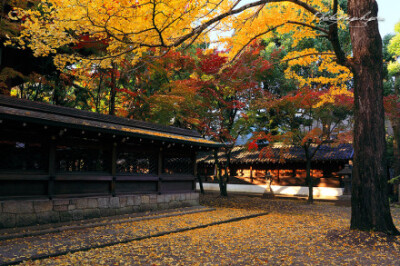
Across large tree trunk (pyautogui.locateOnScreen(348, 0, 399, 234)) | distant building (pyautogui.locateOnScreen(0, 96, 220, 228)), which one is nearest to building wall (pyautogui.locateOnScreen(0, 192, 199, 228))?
distant building (pyautogui.locateOnScreen(0, 96, 220, 228))

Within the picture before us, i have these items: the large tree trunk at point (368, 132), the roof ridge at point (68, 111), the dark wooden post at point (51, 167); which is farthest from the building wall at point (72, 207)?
the large tree trunk at point (368, 132)

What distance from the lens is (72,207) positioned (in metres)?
9.49

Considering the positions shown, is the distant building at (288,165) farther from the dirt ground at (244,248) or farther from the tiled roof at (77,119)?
the dirt ground at (244,248)

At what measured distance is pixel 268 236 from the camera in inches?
331

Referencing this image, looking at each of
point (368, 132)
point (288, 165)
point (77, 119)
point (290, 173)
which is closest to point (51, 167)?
point (77, 119)

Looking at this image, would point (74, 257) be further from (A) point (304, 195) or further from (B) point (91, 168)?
(A) point (304, 195)

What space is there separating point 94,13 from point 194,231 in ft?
21.5

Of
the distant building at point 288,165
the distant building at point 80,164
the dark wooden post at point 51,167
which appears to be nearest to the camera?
the distant building at point 80,164

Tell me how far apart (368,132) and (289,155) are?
1443cm

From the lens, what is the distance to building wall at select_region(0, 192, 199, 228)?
8125mm

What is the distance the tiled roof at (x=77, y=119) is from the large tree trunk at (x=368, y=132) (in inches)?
257

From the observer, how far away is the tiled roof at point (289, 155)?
803 inches

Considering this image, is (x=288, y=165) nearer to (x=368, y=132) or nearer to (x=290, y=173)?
(x=290, y=173)

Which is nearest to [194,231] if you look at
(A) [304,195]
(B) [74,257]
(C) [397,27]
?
(B) [74,257]
